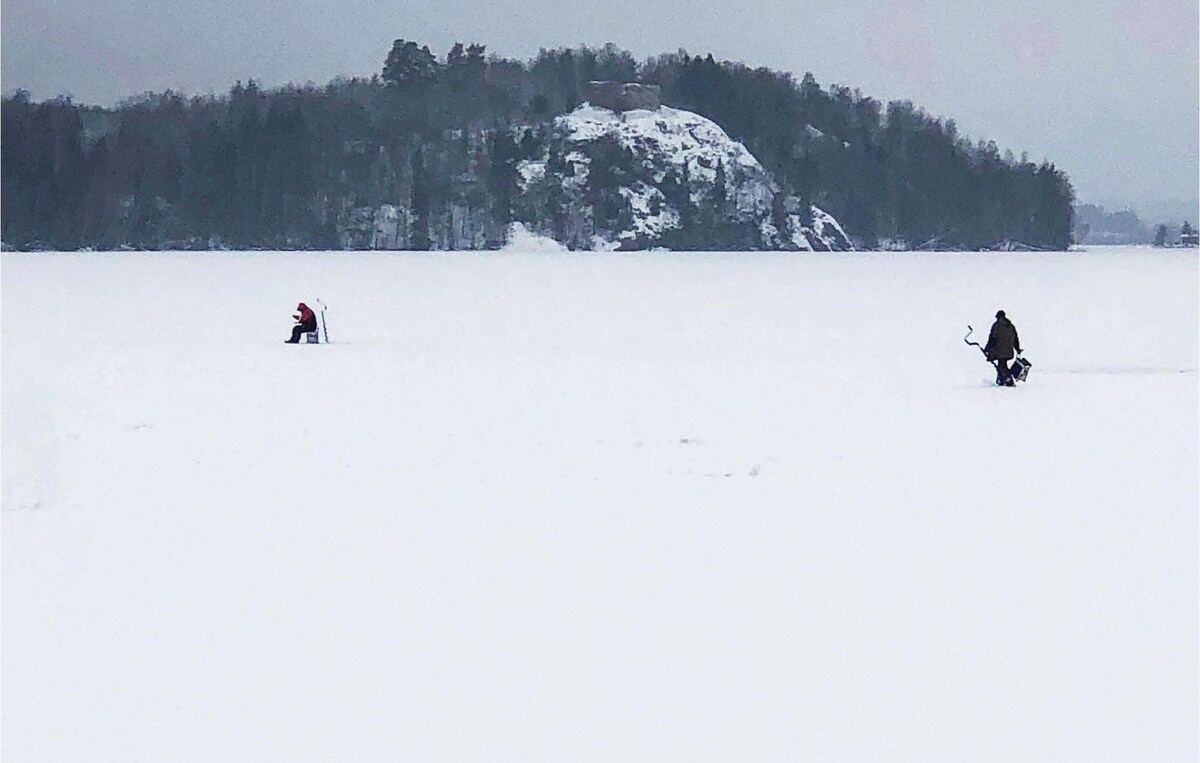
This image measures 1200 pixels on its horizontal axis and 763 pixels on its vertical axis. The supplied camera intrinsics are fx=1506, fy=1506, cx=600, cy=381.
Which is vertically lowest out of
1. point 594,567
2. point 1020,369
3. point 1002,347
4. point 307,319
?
point 594,567

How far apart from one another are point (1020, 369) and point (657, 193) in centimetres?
14095

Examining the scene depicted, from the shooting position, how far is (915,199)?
520ft

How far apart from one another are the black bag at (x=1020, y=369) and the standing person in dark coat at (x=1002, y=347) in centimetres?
10

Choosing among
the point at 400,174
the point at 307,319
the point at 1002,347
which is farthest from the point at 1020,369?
the point at 400,174

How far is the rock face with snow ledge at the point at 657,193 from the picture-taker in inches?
→ 5984

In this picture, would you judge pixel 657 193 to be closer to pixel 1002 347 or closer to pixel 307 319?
pixel 307 319

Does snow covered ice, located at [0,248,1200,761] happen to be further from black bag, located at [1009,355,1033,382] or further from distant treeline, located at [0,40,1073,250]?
distant treeline, located at [0,40,1073,250]

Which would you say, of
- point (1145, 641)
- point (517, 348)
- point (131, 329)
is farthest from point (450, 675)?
point (131, 329)

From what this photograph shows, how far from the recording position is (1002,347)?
18.6 metres

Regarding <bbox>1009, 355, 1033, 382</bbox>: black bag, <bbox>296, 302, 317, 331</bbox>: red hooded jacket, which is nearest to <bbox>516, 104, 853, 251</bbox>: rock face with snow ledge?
<bbox>296, 302, 317, 331</bbox>: red hooded jacket

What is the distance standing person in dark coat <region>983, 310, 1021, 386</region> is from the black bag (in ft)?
0.32

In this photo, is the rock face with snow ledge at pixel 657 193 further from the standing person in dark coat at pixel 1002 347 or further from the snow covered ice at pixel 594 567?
the snow covered ice at pixel 594 567

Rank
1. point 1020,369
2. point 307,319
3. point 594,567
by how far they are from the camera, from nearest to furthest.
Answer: point 594,567 → point 1020,369 → point 307,319

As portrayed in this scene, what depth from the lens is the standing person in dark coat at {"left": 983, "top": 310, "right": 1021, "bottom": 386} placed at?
1853cm
